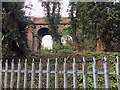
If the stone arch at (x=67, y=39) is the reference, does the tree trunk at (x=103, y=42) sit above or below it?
below

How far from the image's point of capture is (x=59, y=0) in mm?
14219

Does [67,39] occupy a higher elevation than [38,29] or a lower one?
lower

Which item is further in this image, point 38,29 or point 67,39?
point 38,29

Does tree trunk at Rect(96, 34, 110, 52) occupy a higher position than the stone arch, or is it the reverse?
the stone arch

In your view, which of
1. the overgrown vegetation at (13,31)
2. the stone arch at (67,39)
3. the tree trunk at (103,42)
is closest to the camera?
the overgrown vegetation at (13,31)

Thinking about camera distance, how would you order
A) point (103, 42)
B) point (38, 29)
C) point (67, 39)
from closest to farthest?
A: point (103, 42), point (67, 39), point (38, 29)

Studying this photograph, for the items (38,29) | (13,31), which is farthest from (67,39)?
(38,29)

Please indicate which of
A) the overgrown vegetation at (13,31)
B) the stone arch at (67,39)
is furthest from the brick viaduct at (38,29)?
the overgrown vegetation at (13,31)

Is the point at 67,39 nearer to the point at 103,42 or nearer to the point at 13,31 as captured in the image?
the point at 103,42

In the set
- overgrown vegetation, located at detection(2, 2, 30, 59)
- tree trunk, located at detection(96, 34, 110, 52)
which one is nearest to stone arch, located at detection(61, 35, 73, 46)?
tree trunk, located at detection(96, 34, 110, 52)

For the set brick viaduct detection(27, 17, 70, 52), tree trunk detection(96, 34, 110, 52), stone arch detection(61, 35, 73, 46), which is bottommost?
tree trunk detection(96, 34, 110, 52)

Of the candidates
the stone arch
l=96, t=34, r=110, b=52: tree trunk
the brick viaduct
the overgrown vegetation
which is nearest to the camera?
the overgrown vegetation

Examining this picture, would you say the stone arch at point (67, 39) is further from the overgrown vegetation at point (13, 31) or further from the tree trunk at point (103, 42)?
the overgrown vegetation at point (13, 31)

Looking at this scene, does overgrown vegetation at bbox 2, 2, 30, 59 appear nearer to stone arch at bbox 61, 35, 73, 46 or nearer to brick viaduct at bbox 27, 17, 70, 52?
stone arch at bbox 61, 35, 73, 46
